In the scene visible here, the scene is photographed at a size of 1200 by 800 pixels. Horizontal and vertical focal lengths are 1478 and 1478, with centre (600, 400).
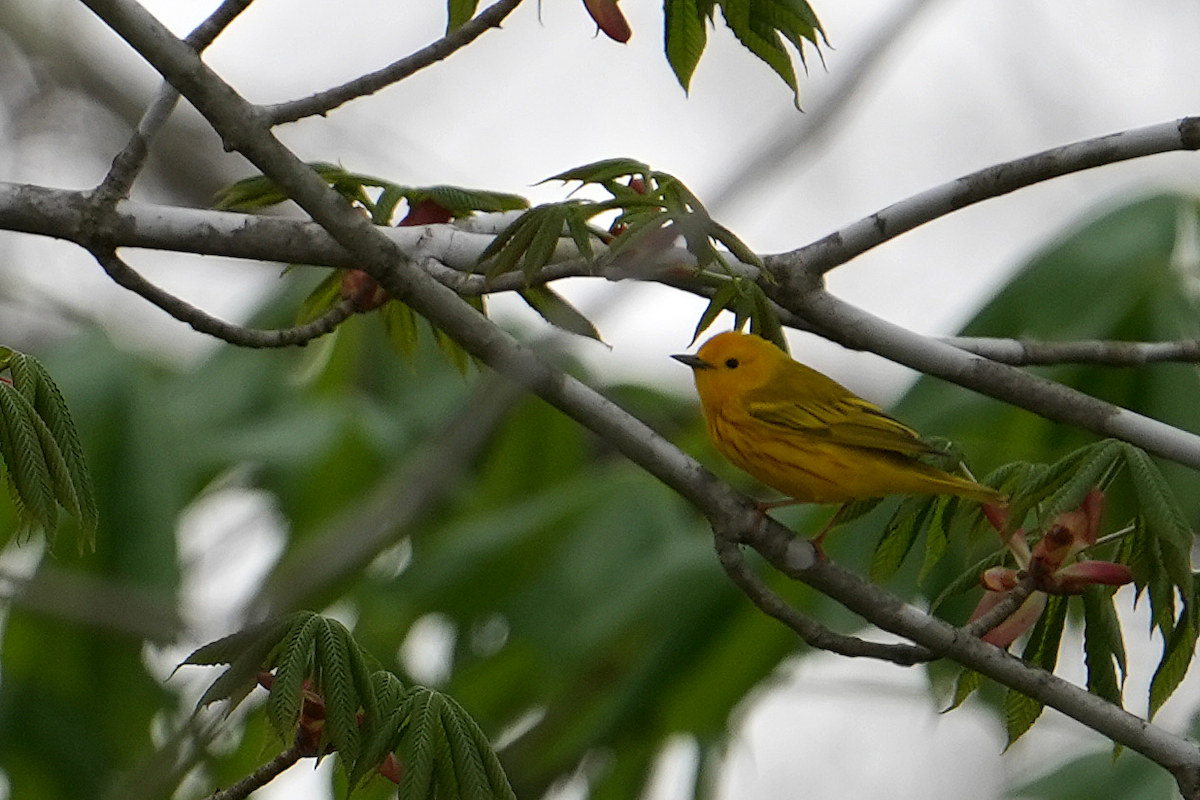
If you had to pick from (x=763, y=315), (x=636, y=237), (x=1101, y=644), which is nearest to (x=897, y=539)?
(x=1101, y=644)

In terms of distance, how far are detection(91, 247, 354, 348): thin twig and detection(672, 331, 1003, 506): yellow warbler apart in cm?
89

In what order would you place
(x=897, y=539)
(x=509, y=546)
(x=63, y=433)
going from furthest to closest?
(x=509, y=546), (x=897, y=539), (x=63, y=433)

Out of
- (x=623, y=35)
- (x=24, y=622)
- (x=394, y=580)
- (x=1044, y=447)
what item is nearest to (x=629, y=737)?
(x=394, y=580)

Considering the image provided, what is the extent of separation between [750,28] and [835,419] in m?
1.17

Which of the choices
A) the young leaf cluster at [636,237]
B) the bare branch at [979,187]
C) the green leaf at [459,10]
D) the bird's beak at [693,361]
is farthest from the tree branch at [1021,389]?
the bird's beak at [693,361]

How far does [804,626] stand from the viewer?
2.11 m

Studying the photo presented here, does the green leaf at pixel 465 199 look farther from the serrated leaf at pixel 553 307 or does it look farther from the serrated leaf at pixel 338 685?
the serrated leaf at pixel 338 685

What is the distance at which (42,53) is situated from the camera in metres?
8.04

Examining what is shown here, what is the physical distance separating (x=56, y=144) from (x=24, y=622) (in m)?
4.08

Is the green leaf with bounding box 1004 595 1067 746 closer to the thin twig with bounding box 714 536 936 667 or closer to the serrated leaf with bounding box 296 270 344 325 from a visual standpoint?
the thin twig with bounding box 714 536 936 667

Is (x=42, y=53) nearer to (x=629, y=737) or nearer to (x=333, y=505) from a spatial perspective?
(x=333, y=505)

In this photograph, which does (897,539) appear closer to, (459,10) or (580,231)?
(580,231)

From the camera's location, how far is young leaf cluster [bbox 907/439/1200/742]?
1.96m

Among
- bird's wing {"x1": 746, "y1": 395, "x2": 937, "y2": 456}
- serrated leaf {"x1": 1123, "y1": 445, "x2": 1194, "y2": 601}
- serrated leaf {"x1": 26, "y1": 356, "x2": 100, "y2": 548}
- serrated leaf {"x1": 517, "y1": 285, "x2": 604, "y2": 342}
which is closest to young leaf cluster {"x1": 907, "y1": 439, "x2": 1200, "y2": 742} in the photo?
serrated leaf {"x1": 1123, "y1": 445, "x2": 1194, "y2": 601}
